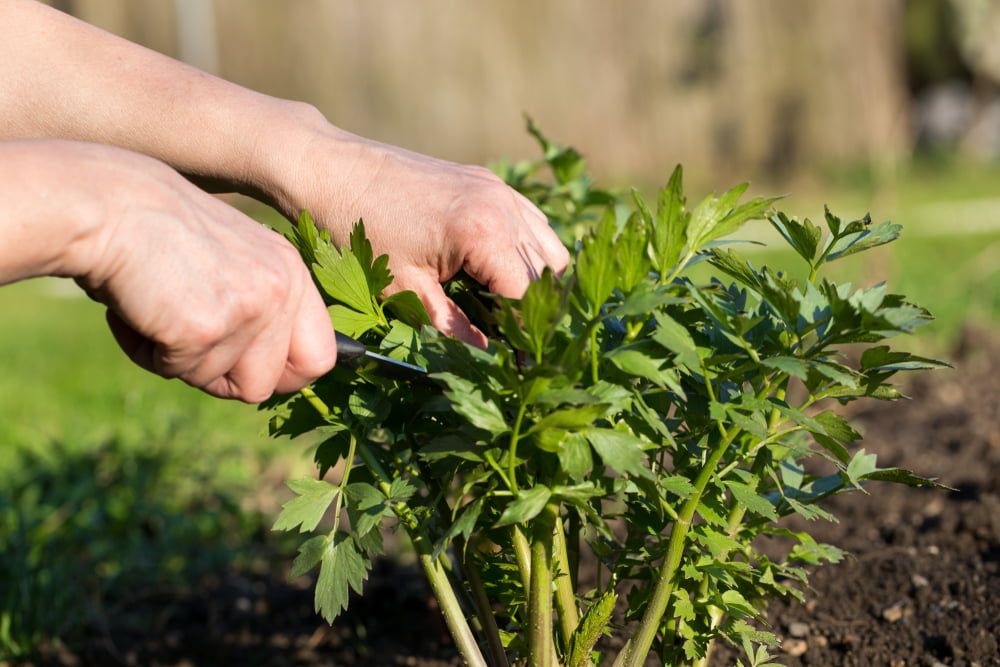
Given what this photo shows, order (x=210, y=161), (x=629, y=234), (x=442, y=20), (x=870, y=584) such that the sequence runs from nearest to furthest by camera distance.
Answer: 1. (x=629, y=234)
2. (x=210, y=161)
3. (x=870, y=584)
4. (x=442, y=20)

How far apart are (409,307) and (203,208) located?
0.28 m

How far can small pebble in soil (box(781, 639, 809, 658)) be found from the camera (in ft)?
5.86

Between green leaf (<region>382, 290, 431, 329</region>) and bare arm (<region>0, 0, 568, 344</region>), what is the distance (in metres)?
0.07

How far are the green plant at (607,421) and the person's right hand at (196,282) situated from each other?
7 centimetres

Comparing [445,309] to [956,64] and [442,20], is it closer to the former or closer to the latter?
[442,20]

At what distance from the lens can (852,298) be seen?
1.15m

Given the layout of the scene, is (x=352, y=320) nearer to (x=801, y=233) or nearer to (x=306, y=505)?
(x=306, y=505)

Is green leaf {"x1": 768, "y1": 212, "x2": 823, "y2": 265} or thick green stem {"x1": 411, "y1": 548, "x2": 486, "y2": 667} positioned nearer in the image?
green leaf {"x1": 768, "y1": 212, "x2": 823, "y2": 265}

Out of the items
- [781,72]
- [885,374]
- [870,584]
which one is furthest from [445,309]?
[781,72]

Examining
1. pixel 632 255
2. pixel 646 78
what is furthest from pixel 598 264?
pixel 646 78

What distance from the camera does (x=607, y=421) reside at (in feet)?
4.13

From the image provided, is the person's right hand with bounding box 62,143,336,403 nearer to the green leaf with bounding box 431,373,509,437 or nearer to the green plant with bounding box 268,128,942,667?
the green plant with bounding box 268,128,942,667

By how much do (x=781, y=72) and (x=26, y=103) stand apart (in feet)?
28.4

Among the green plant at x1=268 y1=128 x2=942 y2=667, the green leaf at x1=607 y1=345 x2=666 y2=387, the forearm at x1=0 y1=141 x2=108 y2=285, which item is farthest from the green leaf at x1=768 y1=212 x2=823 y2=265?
the forearm at x1=0 y1=141 x2=108 y2=285
